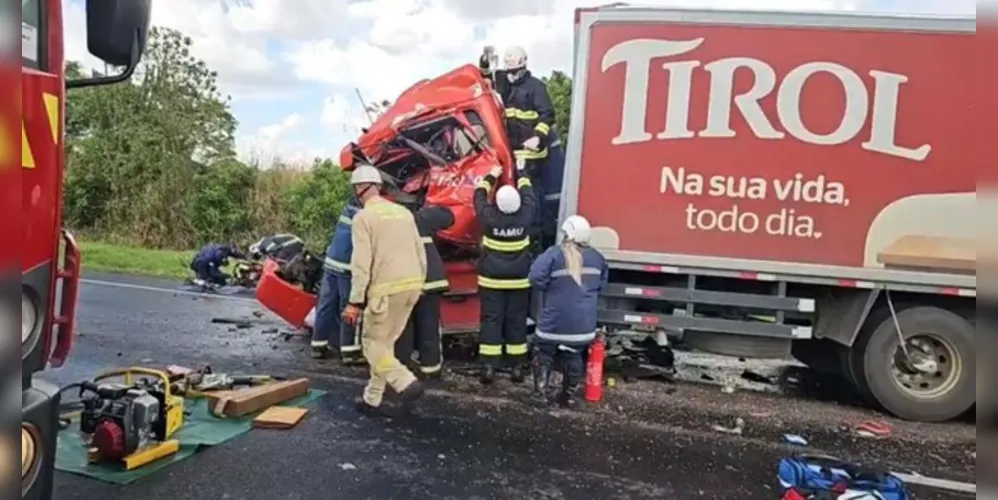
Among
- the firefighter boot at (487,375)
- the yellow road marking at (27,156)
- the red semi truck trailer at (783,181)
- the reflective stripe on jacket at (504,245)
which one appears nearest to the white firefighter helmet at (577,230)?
the red semi truck trailer at (783,181)

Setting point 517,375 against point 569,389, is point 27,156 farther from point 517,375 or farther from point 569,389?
point 517,375

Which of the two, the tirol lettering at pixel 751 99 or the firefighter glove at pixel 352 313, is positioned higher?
the tirol lettering at pixel 751 99

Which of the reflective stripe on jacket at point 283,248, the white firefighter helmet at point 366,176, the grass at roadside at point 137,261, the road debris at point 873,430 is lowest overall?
the road debris at point 873,430

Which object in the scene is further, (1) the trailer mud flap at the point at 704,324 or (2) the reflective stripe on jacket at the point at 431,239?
(2) the reflective stripe on jacket at the point at 431,239

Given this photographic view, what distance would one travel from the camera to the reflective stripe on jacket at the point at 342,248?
23.1ft

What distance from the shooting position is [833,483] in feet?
13.6

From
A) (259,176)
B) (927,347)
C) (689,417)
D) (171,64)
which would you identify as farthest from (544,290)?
(171,64)

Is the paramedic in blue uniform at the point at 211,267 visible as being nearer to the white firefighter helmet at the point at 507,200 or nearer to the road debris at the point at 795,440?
the white firefighter helmet at the point at 507,200

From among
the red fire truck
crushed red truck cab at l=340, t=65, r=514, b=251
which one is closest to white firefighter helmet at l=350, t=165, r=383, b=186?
crushed red truck cab at l=340, t=65, r=514, b=251

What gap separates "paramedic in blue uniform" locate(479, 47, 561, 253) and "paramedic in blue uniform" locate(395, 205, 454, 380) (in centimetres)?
85

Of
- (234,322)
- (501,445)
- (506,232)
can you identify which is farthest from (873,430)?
(234,322)

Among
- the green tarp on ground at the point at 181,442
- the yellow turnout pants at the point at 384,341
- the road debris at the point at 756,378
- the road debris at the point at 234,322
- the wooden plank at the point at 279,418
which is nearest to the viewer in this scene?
the green tarp on ground at the point at 181,442

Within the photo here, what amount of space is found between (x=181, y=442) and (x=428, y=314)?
7.62 ft

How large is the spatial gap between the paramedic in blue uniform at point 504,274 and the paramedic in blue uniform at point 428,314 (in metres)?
0.34
